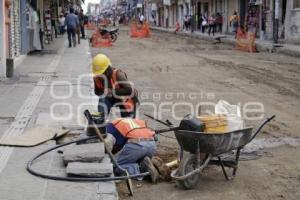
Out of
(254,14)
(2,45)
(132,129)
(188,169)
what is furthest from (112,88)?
(254,14)

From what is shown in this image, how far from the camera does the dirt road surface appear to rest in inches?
277

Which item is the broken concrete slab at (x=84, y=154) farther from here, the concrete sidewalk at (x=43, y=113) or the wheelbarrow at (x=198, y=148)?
the wheelbarrow at (x=198, y=148)

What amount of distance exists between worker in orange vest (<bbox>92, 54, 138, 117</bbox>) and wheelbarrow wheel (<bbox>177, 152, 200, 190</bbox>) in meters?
1.70

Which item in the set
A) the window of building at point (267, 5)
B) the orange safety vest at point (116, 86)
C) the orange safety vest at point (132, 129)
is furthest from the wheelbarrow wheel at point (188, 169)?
the window of building at point (267, 5)

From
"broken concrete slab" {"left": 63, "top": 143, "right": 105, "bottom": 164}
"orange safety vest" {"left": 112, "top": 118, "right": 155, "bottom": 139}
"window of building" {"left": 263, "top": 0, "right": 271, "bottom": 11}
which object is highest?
"window of building" {"left": 263, "top": 0, "right": 271, "bottom": 11}

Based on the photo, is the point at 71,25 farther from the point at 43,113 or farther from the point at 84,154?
the point at 84,154

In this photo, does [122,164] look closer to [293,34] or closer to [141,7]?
[293,34]

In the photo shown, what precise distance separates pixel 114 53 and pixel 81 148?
70.7 feet

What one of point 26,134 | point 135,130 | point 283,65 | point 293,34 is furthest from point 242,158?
point 293,34

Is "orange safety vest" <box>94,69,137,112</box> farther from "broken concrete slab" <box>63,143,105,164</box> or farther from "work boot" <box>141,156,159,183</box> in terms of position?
"broken concrete slab" <box>63,143,105,164</box>

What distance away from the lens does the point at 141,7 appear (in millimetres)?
116250

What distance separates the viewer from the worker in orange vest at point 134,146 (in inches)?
288

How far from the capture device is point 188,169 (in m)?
7.06

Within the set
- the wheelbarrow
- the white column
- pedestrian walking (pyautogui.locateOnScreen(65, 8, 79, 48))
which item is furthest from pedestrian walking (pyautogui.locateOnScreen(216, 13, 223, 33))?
the wheelbarrow
